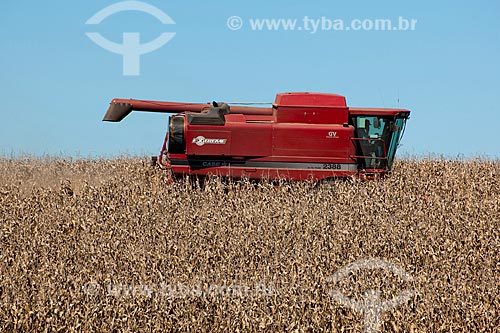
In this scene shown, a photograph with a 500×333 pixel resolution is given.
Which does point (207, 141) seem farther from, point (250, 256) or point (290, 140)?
point (250, 256)

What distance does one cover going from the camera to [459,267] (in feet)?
25.8

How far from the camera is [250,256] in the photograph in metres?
8.33

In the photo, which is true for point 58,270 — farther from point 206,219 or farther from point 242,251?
point 206,219

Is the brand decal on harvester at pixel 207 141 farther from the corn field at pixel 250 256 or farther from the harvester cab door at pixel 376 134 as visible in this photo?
the harvester cab door at pixel 376 134

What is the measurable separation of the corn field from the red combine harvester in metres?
0.36

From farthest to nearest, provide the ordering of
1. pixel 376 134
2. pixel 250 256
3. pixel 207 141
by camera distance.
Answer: pixel 376 134, pixel 207 141, pixel 250 256

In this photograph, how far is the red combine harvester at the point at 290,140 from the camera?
44.1 ft

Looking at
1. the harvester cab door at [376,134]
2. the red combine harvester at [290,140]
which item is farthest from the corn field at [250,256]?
the harvester cab door at [376,134]

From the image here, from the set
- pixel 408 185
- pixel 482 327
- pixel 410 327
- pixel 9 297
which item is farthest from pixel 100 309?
pixel 408 185

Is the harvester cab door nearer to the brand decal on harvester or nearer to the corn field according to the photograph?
the corn field

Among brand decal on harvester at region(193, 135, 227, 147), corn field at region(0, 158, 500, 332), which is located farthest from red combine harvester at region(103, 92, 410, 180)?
corn field at region(0, 158, 500, 332)

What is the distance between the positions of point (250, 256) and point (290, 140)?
17.7 ft

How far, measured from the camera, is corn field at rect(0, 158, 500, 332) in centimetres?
592

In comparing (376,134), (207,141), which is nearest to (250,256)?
(207,141)
